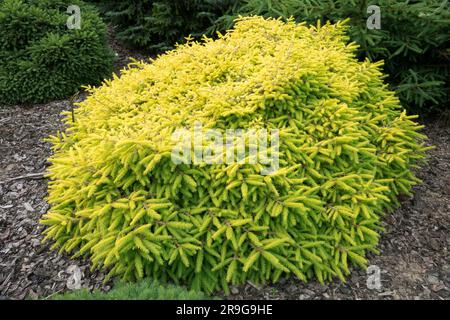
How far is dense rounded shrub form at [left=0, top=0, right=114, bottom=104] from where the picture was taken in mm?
4953

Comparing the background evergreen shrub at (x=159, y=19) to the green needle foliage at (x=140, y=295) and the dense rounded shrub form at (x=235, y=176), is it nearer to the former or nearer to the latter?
the dense rounded shrub form at (x=235, y=176)

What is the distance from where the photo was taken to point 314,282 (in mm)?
2799

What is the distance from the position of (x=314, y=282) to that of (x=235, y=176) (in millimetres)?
810

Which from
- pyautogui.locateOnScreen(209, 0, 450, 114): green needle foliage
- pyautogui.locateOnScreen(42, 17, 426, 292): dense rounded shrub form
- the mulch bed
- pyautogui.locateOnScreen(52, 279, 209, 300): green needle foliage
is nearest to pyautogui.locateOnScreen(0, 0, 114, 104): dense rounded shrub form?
the mulch bed

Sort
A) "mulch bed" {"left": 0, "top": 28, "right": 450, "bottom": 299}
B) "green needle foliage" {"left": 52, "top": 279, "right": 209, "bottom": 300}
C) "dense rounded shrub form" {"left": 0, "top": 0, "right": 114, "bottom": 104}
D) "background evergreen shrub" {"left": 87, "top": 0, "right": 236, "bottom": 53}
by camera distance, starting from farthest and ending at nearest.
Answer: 1. "background evergreen shrub" {"left": 87, "top": 0, "right": 236, "bottom": 53}
2. "dense rounded shrub form" {"left": 0, "top": 0, "right": 114, "bottom": 104}
3. "mulch bed" {"left": 0, "top": 28, "right": 450, "bottom": 299}
4. "green needle foliage" {"left": 52, "top": 279, "right": 209, "bottom": 300}

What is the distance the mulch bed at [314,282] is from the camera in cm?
277

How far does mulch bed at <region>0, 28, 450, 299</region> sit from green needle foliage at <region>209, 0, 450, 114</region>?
586mm

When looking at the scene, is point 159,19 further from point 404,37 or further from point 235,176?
point 235,176

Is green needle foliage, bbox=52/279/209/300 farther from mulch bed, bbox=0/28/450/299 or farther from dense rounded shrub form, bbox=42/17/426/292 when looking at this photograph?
mulch bed, bbox=0/28/450/299

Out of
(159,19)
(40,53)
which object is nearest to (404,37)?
(159,19)

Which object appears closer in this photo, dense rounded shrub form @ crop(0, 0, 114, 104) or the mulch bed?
the mulch bed

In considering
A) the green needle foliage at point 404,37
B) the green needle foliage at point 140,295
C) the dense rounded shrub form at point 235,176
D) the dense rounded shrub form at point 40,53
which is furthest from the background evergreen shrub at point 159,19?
the green needle foliage at point 140,295

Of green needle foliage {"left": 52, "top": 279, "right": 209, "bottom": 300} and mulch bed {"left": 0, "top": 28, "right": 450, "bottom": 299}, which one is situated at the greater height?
green needle foliage {"left": 52, "top": 279, "right": 209, "bottom": 300}

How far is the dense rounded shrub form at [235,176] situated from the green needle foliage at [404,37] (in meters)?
0.92
